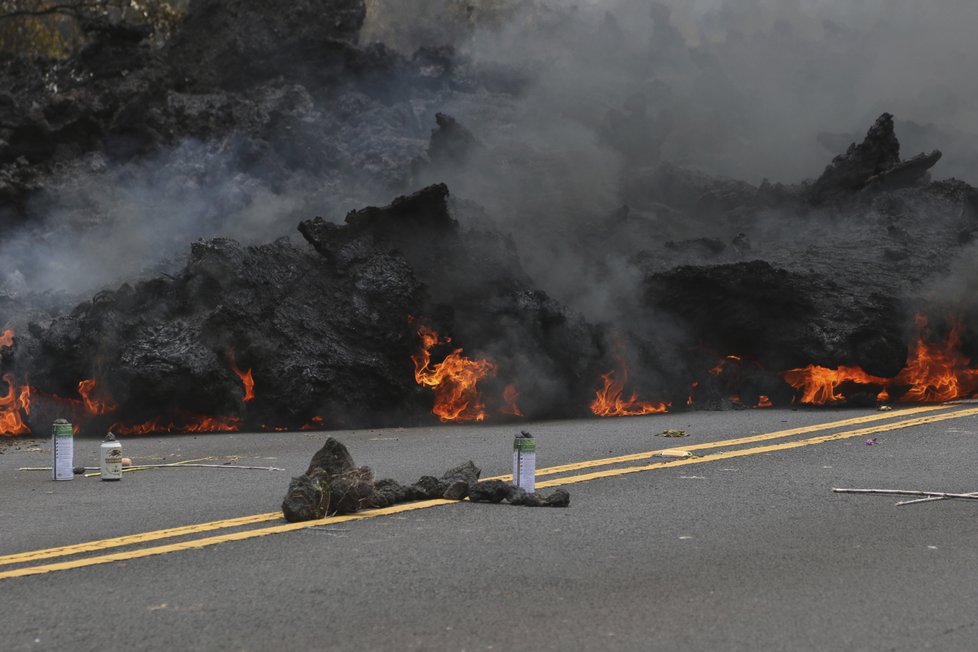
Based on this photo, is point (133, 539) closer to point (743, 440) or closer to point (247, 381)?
point (743, 440)

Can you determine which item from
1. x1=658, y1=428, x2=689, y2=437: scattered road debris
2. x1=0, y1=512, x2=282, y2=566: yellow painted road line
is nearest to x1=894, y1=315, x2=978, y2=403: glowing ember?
x1=658, y1=428, x2=689, y2=437: scattered road debris

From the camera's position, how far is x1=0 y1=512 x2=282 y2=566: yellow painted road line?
257 inches

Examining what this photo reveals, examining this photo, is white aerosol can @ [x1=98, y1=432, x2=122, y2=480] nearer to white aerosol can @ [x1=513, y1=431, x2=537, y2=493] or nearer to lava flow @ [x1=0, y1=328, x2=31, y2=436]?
A: white aerosol can @ [x1=513, y1=431, x2=537, y2=493]

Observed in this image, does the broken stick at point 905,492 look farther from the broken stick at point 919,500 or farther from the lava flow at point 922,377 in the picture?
the lava flow at point 922,377

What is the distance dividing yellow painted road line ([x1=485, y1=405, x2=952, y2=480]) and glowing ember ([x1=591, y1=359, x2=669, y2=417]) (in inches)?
→ 147

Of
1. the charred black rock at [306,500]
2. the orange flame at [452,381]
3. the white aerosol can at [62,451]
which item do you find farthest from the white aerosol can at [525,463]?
the orange flame at [452,381]

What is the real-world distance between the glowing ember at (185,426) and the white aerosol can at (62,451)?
5.12m

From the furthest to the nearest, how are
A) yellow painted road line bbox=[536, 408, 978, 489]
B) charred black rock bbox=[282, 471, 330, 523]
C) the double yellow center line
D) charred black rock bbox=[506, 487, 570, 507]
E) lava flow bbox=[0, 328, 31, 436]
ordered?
lava flow bbox=[0, 328, 31, 436], yellow painted road line bbox=[536, 408, 978, 489], charred black rock bbox=[506, 487, 570, 507], charred black rock bbox=[282, 471, 330, 523], the double yellow center line

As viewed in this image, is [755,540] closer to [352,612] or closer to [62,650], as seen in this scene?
[352,612]

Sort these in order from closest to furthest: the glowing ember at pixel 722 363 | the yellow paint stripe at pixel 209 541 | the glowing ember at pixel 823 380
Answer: the yellow paint stripe at pixel 209 541, the glowing ember at pixel 823 380, the glowing ember at pixel 722 363

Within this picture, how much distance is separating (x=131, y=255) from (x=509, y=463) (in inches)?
558

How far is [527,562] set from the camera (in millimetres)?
6246

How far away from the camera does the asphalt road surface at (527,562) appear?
4.95 metres

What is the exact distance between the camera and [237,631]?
16.1 feet
